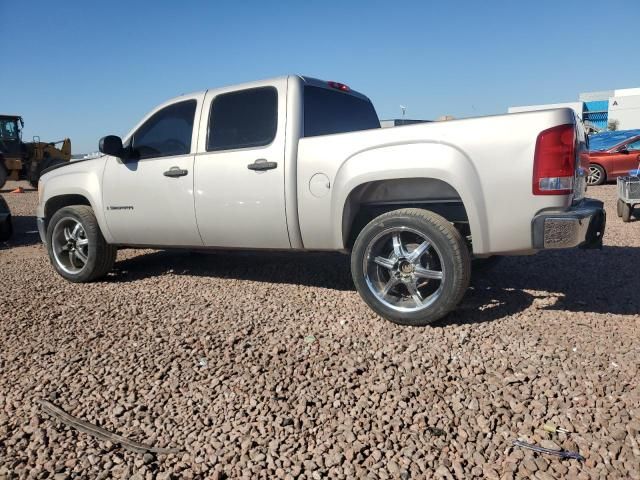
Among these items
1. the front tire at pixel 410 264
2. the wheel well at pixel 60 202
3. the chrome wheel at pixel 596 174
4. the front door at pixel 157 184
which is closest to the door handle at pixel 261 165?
the front door at pixel 157 184

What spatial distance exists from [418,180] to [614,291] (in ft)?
7.52

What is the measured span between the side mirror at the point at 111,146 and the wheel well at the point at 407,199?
2.54m

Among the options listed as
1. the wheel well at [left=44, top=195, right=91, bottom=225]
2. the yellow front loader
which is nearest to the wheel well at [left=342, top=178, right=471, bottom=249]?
the wheel well at [left=44, top=195, right=91, bottom=225]

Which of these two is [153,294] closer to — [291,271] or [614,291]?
[291,271]

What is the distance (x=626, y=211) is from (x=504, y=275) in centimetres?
461

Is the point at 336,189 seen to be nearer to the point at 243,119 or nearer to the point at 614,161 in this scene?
the point at 243,119

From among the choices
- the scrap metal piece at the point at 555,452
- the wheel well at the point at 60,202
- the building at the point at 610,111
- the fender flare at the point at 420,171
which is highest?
the building at the point at 610,111

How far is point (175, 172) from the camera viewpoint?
4.79 metres

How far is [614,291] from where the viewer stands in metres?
4.67

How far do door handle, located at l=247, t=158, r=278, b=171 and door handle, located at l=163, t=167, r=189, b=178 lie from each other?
76cm

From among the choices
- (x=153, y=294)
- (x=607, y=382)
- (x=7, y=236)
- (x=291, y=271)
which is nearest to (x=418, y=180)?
(x=607, y=382)

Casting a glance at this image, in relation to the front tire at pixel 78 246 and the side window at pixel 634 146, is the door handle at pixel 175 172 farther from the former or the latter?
the side window at pixel 634 146

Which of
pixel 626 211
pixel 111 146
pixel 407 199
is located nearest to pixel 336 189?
pixel 407 199

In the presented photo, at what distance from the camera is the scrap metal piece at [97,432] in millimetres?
2439
